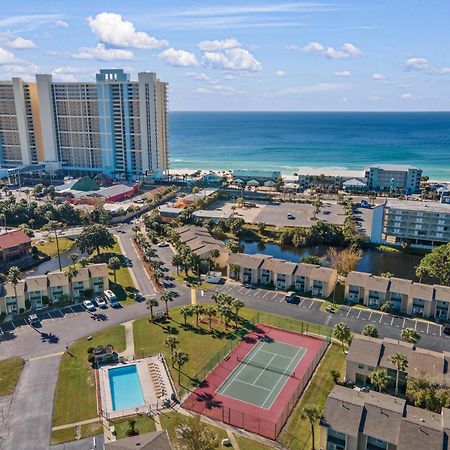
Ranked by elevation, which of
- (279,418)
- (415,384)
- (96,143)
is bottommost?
(279,418)

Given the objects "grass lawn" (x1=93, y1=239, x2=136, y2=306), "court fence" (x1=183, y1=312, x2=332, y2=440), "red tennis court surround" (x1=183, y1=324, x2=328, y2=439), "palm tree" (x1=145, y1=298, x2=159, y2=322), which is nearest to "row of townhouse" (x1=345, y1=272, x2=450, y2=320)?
"court fence" (x1=183, y1=312, x2=332, y2=440)

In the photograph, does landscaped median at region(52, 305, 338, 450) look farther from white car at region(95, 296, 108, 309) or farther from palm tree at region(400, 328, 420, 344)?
palm tree at region(400, 328, 420, 344)

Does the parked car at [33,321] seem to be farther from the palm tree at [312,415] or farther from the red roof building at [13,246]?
the palm tree at [312,415]

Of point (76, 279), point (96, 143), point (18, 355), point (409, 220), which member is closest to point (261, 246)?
point (409, 220)

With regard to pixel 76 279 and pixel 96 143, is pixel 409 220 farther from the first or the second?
pixel 96 143

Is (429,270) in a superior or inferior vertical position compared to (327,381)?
superior

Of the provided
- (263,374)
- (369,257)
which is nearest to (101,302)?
(263,374)

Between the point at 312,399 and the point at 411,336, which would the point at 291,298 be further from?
the point at 312,399
